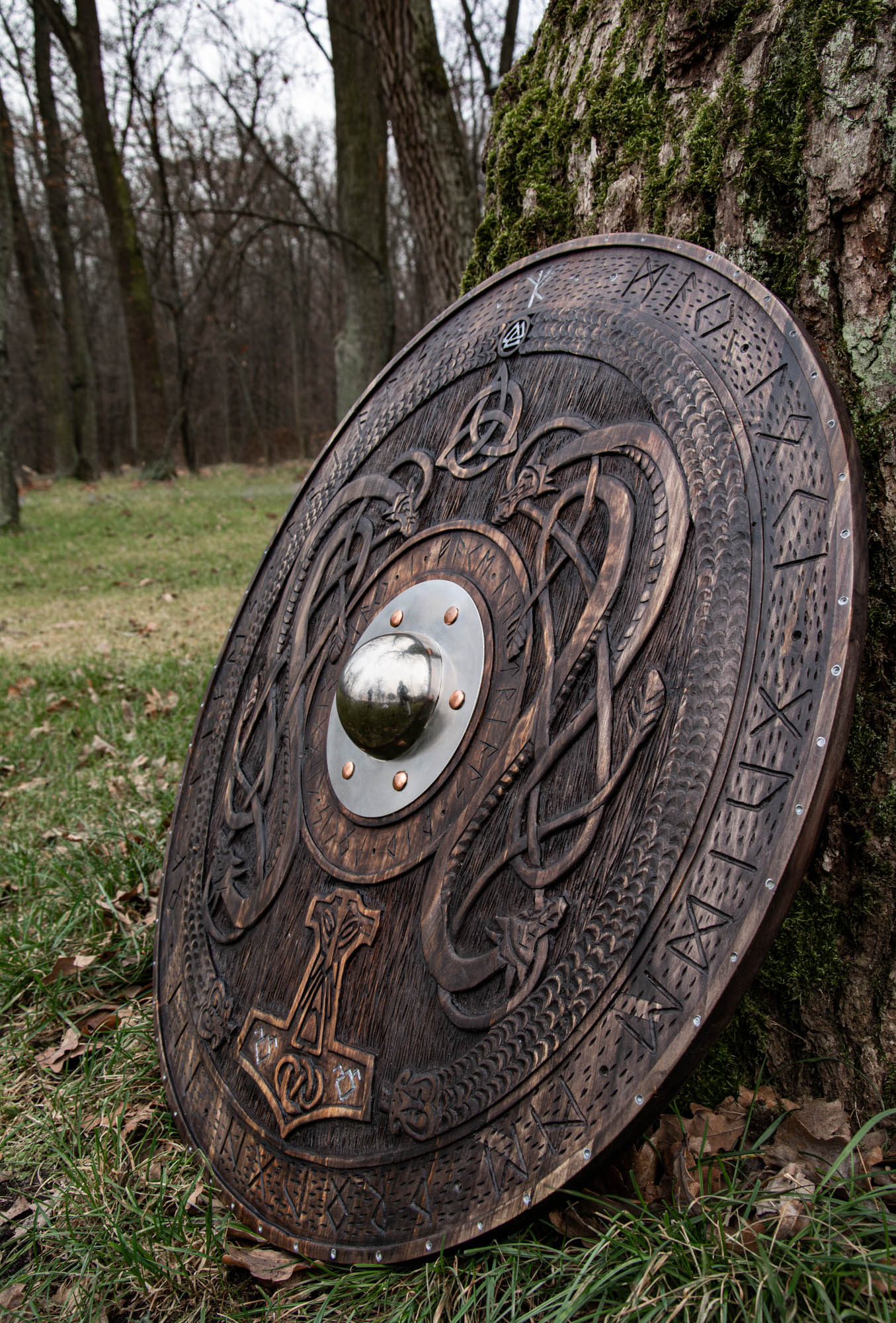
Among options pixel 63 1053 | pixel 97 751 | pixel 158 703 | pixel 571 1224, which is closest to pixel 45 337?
pixel 158 703

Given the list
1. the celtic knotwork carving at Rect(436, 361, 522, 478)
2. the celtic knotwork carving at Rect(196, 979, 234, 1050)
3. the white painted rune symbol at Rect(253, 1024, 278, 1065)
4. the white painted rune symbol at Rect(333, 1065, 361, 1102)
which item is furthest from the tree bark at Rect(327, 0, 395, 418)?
the white painted rune symbol at Rect(333, 1065, 361, 1102)

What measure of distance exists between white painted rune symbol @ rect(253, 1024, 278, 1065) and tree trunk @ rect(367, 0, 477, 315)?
15.8 ft

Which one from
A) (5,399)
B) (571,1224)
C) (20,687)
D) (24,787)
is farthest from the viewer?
(5,399)

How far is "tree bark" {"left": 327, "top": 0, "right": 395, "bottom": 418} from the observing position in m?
9.26

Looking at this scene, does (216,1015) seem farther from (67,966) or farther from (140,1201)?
(67,966)

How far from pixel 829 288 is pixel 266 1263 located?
1774 millimetres

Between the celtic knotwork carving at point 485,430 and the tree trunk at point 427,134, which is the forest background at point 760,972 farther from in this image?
the tree trunk at point 427,134

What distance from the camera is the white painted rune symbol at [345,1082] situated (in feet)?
4.56

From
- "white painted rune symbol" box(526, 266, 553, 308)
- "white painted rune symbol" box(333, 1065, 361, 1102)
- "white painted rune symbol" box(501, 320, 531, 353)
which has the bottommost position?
"white painted rune symbol" box(333, 1065, 361, 1102)

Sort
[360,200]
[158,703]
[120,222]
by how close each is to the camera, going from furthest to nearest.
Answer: [120,222] → [360,200] → [158,703]

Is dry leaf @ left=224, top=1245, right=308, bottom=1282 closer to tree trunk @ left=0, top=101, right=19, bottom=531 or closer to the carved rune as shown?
the carved rune

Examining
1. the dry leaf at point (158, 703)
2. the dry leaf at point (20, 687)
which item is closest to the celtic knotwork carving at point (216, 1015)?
the dry leaf at point (158, 703)

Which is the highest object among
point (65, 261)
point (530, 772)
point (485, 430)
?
point (65, 261)

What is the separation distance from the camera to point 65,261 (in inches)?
667
